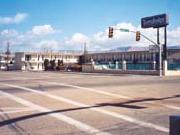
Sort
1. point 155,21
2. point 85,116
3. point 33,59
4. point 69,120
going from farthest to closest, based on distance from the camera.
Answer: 1. point 33,59
2. point 155,21
3. point 85,116
4. point 69,120

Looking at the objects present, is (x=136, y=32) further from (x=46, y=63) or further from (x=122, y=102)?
(x=46, y=63)

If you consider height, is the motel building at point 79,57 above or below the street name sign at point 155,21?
below

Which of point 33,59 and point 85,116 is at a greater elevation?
point 33,59

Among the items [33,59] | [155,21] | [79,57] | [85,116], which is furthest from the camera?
[79,57]

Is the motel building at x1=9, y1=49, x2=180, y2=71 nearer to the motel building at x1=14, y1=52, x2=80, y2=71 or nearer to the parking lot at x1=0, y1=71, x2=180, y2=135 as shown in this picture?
the motel building at x1=14, y1=52, x2=80, y2=71

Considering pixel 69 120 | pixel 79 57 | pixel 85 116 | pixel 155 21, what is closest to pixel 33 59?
pixel 79 57

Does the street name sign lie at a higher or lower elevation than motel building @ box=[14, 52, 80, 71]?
higher

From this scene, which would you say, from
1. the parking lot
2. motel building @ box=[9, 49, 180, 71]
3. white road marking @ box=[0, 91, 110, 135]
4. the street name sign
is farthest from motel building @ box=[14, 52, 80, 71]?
white road marking @ box=[0, 91, 110, 135]

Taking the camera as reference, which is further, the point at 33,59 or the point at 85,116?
the point at 33,59

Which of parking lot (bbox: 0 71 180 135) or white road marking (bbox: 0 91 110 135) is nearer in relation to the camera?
white road marking (bbox: 0 91 110 135)

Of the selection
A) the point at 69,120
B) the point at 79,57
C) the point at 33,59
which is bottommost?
the point at 69,120

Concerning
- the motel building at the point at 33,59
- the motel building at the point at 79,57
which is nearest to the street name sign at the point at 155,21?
the motel building at the point at 79,57

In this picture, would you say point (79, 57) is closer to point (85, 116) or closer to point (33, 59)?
point (33, 59)

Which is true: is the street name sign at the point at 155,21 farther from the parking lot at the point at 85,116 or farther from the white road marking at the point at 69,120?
the white road marking at the point at 69,120
